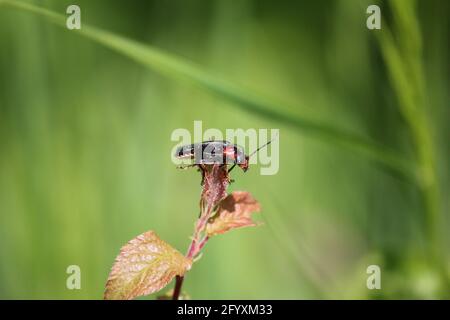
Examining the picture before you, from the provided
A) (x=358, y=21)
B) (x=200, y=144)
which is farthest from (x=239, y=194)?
(x=358, y=21)

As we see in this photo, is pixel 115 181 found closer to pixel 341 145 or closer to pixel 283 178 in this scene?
pixel 283 178

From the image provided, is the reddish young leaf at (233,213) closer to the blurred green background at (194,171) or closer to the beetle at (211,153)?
the beetle at (211,153)

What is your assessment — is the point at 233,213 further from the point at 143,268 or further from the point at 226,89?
the point at 226,89

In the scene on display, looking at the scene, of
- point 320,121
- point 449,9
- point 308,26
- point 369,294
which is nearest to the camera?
point 320,121

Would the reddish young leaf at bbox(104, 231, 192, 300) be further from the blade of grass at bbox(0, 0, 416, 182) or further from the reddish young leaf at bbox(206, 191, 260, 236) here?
the blade of grass at bbox(0, 0, 416, 182)

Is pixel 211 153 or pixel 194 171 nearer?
pixel 211 153

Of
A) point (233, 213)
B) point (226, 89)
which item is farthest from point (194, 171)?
point (233, 213)

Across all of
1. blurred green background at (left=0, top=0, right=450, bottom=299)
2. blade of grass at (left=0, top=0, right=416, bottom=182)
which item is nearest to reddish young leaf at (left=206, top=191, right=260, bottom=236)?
blade of grass at (left=0, top=0, right=416, bottom=182)
